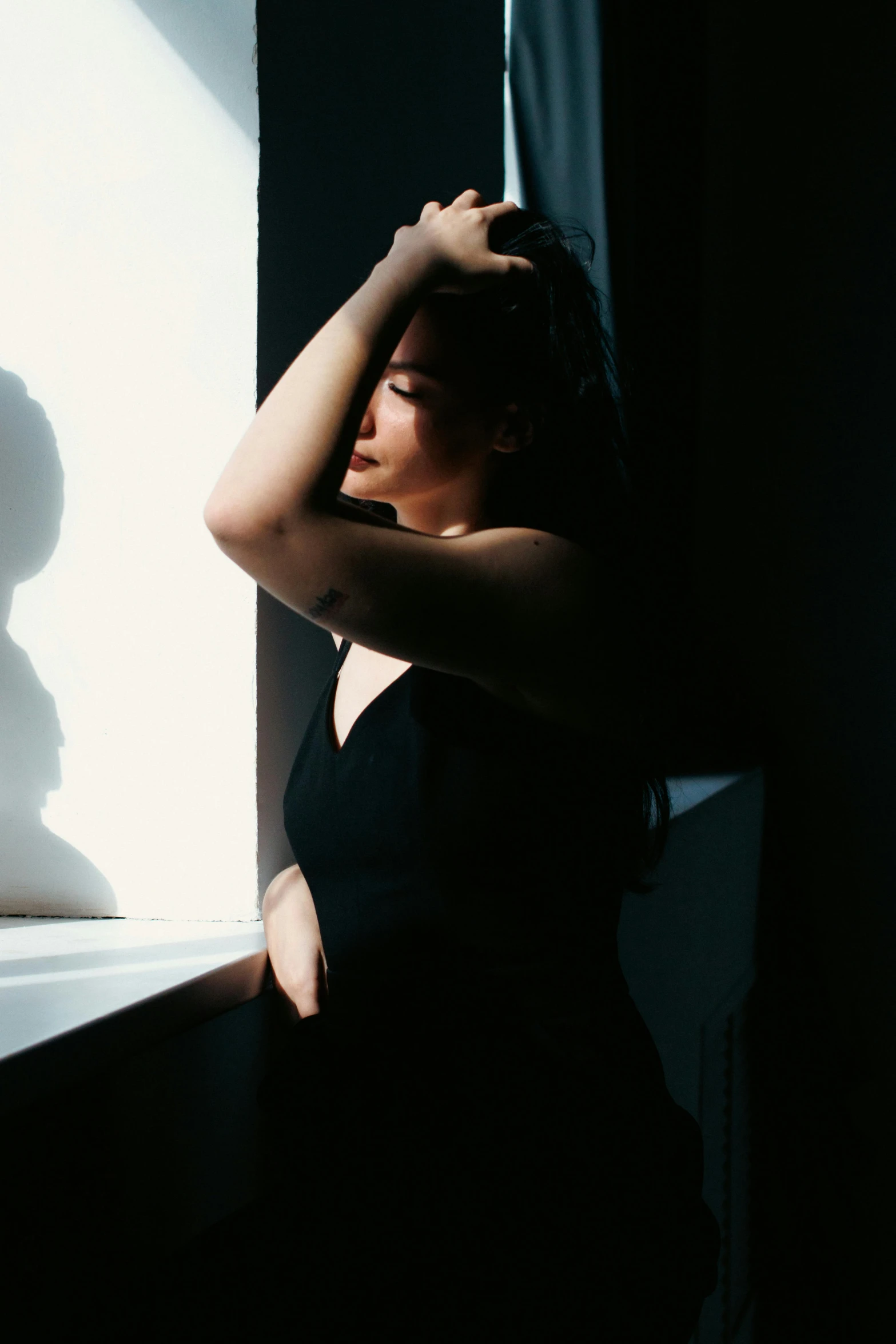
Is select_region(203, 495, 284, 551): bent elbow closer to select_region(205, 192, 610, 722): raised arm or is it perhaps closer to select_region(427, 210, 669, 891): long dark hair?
select_region(205, 192, 610, 722): raised arm

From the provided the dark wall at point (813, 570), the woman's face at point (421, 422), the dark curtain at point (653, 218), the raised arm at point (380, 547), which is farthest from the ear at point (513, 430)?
the dark wall at point (813, 570)

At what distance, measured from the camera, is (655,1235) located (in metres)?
0.65

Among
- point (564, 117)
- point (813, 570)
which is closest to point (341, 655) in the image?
point (564, 117)

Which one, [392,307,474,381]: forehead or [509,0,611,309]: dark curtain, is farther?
[509,0,611,309]: dark curtain

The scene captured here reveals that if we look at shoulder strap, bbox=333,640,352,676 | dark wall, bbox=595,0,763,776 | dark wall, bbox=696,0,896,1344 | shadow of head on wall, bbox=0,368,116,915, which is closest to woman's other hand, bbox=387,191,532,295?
shoulder strap, bbox=333,640,352,676

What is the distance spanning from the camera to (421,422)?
26.4 inches

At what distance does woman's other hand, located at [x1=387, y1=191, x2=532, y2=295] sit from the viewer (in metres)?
0.62

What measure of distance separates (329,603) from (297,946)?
351 mm

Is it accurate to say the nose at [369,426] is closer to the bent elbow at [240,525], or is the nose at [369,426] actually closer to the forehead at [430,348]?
the forehead at [430,348]

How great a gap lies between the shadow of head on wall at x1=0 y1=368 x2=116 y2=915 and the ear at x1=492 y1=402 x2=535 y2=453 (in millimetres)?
499

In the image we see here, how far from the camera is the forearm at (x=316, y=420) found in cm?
54

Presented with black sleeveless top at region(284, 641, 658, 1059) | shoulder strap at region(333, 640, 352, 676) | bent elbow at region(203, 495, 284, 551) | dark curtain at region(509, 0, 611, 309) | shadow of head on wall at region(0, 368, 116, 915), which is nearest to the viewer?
bent elbow at region(203, 495, 284, 551)

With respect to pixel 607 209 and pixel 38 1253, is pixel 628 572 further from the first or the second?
pixel 607 209

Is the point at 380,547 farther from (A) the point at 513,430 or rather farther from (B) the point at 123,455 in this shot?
(B) the point at 123,455
